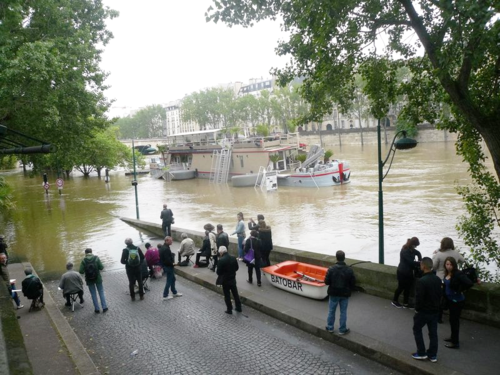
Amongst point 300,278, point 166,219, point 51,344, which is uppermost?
point 166,219

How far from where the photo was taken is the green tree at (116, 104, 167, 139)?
569 feet

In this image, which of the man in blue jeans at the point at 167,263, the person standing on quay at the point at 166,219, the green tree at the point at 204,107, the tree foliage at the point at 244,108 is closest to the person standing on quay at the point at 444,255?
the man in blue jeans at the point at 167,263

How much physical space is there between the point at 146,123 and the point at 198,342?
569ft

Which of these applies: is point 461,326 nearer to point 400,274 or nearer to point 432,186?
point 400,274

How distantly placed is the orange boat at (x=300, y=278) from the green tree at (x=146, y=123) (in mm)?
167249

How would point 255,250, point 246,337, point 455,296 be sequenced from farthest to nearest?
point 255,250 → point 246,337 → point 455,296

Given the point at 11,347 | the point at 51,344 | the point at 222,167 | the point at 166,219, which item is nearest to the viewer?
the point at 11,347

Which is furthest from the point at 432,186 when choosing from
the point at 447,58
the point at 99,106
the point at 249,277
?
the point at 447,58

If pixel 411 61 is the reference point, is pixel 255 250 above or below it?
below

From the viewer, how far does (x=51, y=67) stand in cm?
1538

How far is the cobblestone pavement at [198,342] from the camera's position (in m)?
6.84

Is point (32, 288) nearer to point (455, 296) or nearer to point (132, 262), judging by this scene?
point (132, 262)

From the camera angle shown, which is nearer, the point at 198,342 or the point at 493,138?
the point at 493,138

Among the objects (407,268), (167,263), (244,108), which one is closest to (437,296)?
(407,268)
